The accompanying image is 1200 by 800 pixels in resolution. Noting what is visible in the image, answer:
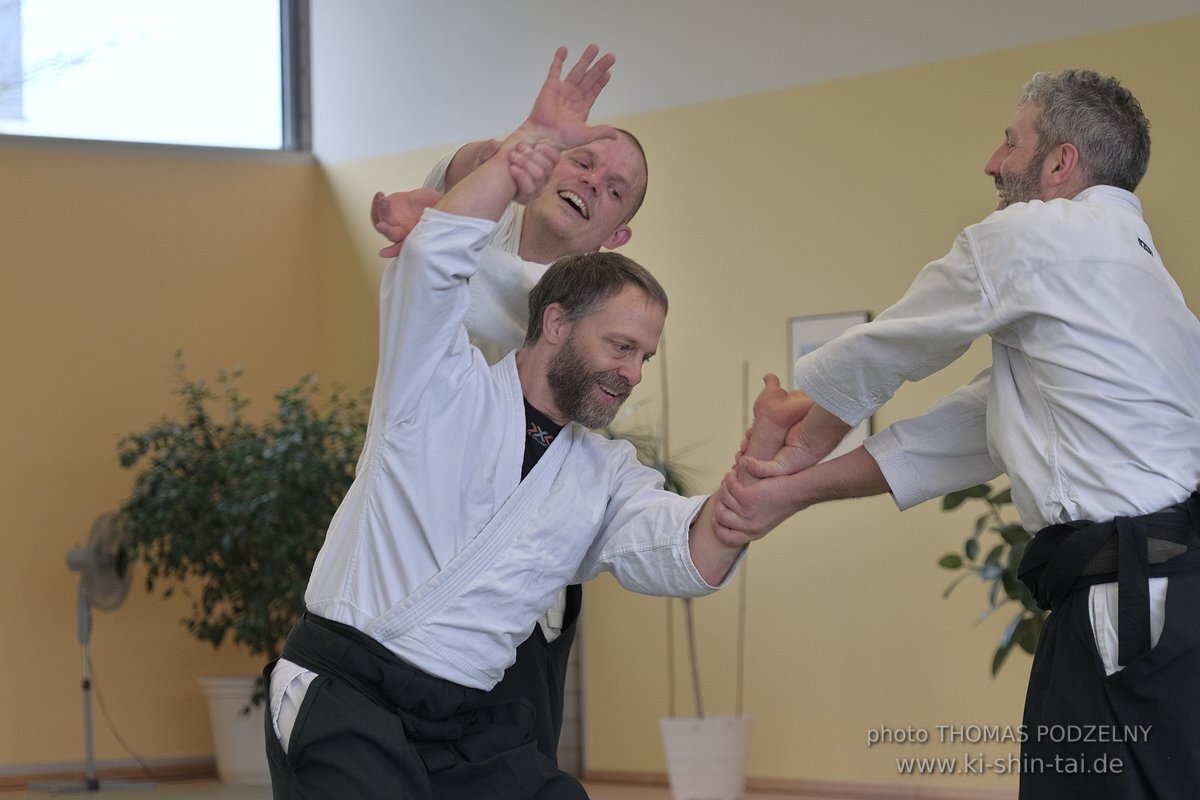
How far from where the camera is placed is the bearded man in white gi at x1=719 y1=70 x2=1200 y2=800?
6.36 feet

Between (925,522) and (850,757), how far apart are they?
3.42ft

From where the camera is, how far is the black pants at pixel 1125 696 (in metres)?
1.92

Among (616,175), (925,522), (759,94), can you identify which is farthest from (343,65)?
(616,175)

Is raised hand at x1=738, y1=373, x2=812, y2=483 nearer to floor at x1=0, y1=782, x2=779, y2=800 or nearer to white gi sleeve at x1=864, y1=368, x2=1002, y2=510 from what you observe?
white gi sleeve at x1=864, y1=368, x2=1002, y2=510

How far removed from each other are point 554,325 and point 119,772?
541cm

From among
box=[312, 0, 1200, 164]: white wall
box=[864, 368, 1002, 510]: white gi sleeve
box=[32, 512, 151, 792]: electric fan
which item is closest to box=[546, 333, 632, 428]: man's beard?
box=[864, 368, 1002, 510]: white gi sleeve

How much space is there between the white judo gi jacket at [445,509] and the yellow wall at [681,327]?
152 inches

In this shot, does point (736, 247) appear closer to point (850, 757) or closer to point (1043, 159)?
point (850, 757)

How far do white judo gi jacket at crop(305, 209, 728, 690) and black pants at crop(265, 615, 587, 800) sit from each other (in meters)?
0.04

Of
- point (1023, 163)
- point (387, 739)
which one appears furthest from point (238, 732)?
point (1023, 163)

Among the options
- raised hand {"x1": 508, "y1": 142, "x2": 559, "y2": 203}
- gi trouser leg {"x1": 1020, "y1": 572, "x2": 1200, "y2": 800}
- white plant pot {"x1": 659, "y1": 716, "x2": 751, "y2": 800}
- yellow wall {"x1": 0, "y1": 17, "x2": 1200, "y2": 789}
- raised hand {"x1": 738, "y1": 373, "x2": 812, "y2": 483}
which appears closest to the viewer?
gi trouser leg {"x1": 1020, "y1": 572, "x2": 1200, "y2": 800}

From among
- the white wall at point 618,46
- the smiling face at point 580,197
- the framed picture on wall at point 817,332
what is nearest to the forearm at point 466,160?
the smiling face at point 580,197

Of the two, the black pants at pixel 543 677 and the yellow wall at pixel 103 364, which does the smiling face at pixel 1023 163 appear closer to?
the black pants at pixel 543 677

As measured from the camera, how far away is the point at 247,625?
6234 millimetres
